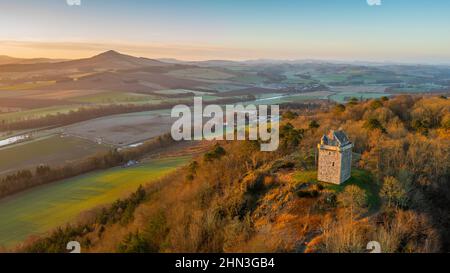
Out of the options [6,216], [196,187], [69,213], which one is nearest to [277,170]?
[196,187]

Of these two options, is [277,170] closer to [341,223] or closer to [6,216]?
[341,223]

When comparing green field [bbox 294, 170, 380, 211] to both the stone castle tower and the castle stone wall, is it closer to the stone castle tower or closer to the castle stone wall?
the castle stone wall

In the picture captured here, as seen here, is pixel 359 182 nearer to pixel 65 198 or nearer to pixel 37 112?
pixel 65 198

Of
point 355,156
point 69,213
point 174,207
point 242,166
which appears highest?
point 355,156

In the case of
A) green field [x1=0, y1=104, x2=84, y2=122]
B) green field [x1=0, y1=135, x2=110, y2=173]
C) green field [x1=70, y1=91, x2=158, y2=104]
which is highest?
green field [x1=70, y1=91, x2=158, y2=104]

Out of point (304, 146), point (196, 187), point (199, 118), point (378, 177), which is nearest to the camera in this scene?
point (378, 177)

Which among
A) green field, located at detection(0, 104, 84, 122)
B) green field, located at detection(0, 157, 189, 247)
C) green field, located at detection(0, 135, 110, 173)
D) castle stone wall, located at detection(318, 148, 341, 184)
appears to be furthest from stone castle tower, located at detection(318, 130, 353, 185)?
green field, located at detection(0, 104, 84, 122)

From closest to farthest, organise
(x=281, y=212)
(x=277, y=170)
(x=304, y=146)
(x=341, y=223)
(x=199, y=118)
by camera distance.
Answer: (x=341, y=223)
(x=281, y=212)
(x=277, y=170)
(x=304, y=146)
(x=199, y=118)

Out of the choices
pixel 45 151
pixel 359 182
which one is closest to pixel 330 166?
pixel 359 182

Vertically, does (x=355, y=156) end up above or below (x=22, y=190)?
above
